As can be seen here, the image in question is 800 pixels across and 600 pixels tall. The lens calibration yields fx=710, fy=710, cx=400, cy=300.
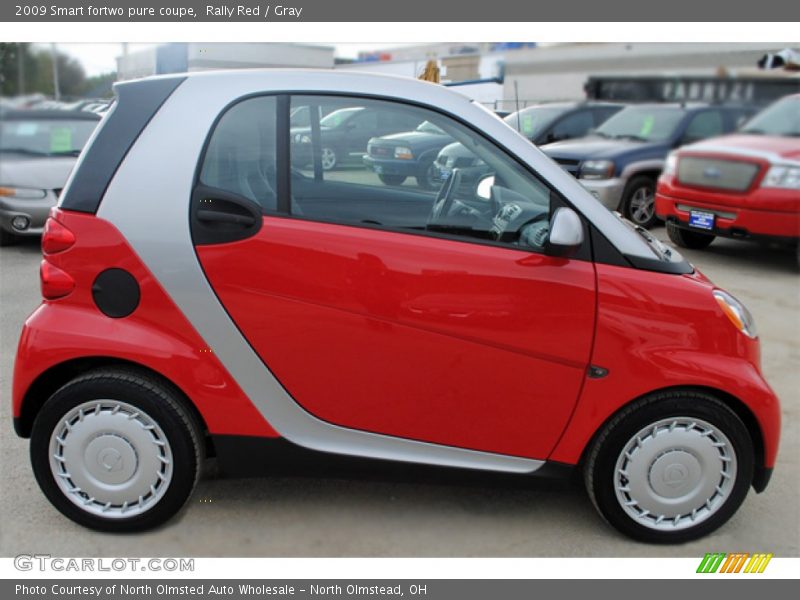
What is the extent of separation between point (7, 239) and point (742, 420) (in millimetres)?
7296

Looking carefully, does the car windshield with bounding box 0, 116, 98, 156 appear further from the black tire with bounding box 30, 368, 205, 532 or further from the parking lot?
the parking lot

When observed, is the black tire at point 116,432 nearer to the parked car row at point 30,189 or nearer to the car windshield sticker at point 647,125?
the car windshield sticker at point 647,125

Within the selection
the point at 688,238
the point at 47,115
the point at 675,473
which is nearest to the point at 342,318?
the point at 675,473

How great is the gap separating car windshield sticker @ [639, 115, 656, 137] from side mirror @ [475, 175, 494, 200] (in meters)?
0.55

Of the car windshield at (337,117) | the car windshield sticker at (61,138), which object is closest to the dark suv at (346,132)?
the car windshield at (337,117)

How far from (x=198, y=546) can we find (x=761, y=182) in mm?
2252

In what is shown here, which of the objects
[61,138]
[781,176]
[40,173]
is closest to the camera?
[781,176]

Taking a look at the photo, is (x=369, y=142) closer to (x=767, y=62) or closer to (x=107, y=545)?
(x=767, y=62)

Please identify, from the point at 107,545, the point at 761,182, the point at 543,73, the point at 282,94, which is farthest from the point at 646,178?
the point at 107,545

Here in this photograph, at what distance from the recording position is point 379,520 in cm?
269

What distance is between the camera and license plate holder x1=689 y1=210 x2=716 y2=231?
2.67 metres

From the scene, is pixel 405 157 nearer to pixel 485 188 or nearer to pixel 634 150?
pixel 485 188

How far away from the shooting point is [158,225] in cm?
233

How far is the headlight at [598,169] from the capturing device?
9.14 ft
